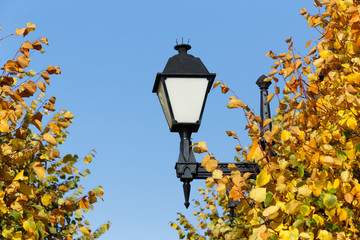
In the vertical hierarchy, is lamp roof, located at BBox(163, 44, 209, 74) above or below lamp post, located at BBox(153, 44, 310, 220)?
above

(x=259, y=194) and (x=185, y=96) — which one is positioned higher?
(x=185, y=96)

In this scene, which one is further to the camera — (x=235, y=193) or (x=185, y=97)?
(x=185, y=97)

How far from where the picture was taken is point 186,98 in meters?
5.48

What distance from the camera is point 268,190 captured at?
14.5 ft

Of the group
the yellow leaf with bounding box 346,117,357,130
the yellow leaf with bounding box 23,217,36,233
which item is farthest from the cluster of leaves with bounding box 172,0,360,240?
the yellow leaf with bounding box 23,217,36,233

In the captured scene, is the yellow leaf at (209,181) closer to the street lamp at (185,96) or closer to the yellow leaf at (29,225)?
the street lamp at (185,96)

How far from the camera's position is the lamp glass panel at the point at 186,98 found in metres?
5.46

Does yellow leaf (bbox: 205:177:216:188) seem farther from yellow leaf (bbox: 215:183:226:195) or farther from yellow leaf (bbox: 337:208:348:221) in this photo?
yellow leaf (bbox: 337:208:348:221)

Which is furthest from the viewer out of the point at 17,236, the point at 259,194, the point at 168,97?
the point at 168,97

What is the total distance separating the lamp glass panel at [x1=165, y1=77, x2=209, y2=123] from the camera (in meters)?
5.46

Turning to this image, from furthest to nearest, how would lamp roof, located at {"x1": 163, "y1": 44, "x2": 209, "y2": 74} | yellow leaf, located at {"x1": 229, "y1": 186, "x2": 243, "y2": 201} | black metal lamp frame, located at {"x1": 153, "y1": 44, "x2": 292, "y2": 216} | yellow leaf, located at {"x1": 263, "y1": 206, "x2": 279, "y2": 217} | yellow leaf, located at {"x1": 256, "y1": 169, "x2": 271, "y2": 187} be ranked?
lamp roof, located at {"x1": 163, "y1": 44, "x2": 209, "y2": 74} → black metal lamp frame, located at {"x1": 153, "y1": 44, "x2": 292, "y2": 216} → yellow leaf, located at {"x1": 229, "y1": 186, "x2": 243, "y2": 201} → yellow leaf, located at {"x1": 256, "y1": 169, "x2": 271, "y2": 187} → yellow leaf, located at {"x1": 263, "y1": 206, "x2": 279, "y2": 217}

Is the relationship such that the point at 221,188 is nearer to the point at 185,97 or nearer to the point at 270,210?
the point at 270,210

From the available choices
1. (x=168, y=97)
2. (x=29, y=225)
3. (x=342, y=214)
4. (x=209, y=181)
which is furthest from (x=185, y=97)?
(x=342, y=214)

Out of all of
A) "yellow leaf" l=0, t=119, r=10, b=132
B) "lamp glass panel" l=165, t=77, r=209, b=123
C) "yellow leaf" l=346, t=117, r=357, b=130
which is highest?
"lamp glass panel" l=165, t=77, r=209, b=123
